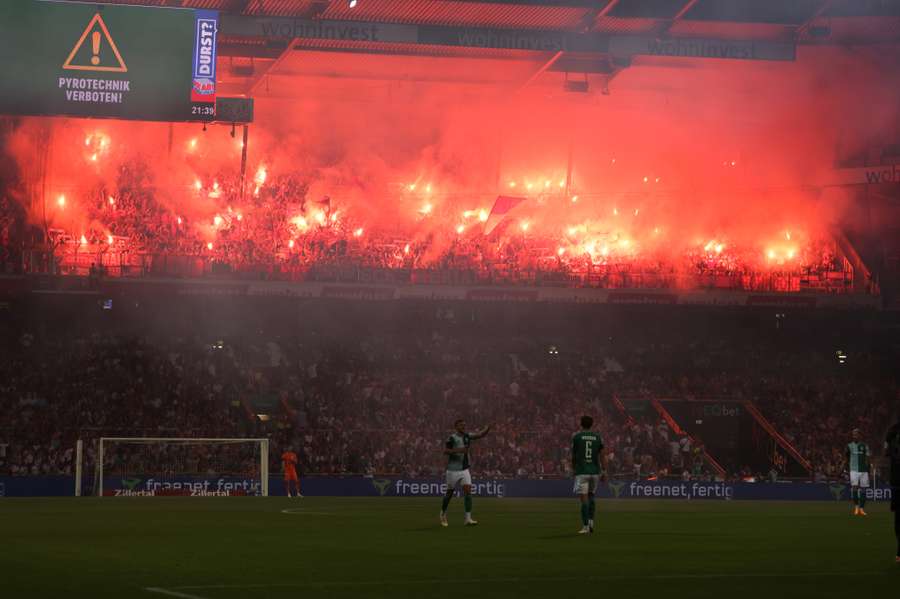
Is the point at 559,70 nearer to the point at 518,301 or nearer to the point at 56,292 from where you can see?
the point at 518,301

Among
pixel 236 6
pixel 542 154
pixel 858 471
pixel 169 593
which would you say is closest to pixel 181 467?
pixel 236 6

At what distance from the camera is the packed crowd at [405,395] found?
133 feet

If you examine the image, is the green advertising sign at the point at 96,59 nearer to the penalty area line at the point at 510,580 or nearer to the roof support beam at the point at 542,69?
the penalty area line at the point at 510,580

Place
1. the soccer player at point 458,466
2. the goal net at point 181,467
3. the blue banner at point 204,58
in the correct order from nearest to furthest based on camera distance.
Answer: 1. the soccer player at point 458,466
2. the blue banner at point 204,58
3. the goal net at point 181,467

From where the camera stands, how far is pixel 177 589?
36.4ft

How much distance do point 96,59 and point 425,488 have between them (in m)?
20.3

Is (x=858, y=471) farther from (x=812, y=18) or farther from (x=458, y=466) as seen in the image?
(x=812, y=18)

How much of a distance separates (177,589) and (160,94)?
42.1 feet

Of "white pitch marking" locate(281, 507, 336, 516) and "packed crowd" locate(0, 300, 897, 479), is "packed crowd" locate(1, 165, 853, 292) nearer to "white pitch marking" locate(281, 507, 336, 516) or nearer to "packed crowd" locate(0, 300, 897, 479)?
"packed crowd" locate(0, 300, 897, 479)

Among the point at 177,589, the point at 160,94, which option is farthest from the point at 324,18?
the point at 177,589

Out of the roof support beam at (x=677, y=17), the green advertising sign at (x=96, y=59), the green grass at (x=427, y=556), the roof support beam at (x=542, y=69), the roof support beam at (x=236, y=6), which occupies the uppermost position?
the roof support beam at (x=677, y=17)

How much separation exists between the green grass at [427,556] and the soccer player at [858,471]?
3.28m

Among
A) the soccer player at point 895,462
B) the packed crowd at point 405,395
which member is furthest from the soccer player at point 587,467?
the packed crowd at point 405,395

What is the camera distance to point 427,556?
14773 millimetres
